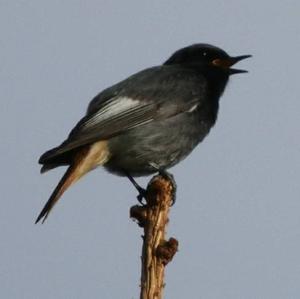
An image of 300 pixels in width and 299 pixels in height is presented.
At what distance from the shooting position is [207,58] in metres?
8.77

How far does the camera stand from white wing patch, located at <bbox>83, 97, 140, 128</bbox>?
7.16m

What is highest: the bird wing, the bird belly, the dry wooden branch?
the bird wing

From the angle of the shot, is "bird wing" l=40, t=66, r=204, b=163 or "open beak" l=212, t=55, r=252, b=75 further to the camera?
"open beak" l=212, t=55, r=252, b=75

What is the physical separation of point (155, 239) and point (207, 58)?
15.8 ft

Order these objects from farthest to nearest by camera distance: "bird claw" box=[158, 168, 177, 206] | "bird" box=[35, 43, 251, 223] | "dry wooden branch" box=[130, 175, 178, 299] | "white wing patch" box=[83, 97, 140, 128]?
"white wing patch" box=[83, 97, 140, 128] < "bird" box=[35, 43, 251, 223] < "bird claw" box=[158, 168, 177, 206] < "dry wooden branch" box=[130, 175, 178, 299]

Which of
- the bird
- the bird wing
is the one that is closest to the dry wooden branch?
the bird

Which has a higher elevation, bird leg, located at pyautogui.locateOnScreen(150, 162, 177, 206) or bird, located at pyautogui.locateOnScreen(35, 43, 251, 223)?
bird, located at pyautogui.locateOnScreen(35, 43, 251, 223)

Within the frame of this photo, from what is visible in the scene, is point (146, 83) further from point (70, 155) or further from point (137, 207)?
point (137, 207)

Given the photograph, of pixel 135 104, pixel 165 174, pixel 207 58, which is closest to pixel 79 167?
pixel 165 174

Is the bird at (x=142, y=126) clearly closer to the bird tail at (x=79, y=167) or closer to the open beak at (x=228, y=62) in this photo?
the bird tail at (x=79, y=167)

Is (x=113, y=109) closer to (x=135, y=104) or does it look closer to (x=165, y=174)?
(x=135, y=104)

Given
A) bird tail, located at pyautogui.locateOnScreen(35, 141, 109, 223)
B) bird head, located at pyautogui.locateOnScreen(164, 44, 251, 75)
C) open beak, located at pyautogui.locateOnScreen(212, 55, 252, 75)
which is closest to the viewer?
bird tail, located at pyautogui.locateOnScreen(35, 141, 109, 223)

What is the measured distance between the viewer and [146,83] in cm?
780

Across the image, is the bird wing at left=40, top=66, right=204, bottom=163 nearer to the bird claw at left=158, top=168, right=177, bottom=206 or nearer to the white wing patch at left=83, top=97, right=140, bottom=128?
the white wing patch at left=83, top=97, right=140, bottom=128
